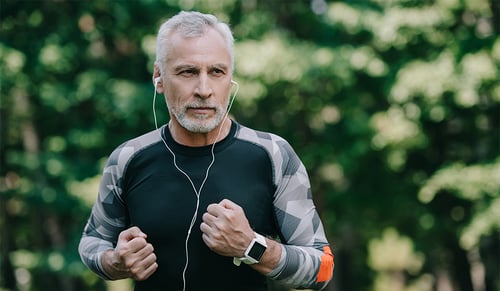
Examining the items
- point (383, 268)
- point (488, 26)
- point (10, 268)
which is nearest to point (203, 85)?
point (488, 26)

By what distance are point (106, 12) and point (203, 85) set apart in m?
11.9

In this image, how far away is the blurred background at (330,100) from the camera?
11.7 metres

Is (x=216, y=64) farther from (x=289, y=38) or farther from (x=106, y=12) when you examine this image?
(x=106, y=12)

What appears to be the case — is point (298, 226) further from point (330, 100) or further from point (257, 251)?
point (330, 100)

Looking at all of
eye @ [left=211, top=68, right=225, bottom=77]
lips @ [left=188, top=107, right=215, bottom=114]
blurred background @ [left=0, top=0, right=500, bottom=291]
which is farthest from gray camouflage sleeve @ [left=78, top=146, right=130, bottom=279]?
blurred background @ [left=0, top=0, right=500, bottom=291]

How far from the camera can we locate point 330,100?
12.9 meters

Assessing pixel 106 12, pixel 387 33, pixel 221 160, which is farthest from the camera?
pixel 106 12

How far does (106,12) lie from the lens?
1411cm

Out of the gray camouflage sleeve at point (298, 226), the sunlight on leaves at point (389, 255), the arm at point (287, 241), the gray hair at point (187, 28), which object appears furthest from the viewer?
the sunlight on leaves at point (389, 255)

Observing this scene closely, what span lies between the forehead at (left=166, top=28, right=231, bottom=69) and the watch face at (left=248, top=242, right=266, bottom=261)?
2.19 ft

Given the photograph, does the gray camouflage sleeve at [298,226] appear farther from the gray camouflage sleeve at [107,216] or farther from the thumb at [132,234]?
the gray camouflage sleeve at [107,216]

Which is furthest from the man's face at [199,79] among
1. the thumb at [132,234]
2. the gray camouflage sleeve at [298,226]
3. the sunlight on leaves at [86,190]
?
the sunlight on leaves at [86,190]

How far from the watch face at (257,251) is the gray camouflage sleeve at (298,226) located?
11 cm

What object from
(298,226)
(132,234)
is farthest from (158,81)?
(298,226)
